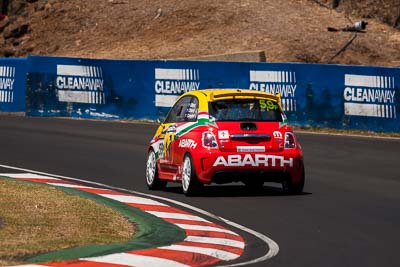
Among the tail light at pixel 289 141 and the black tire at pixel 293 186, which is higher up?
the tail light at pixel 289 141

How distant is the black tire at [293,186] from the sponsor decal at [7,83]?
852 inches

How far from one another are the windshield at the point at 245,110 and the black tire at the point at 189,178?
0.75m

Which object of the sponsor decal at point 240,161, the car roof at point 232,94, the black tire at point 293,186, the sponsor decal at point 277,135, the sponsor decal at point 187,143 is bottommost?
the black tire at point 293,186

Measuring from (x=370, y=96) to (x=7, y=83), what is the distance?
13.3 meters

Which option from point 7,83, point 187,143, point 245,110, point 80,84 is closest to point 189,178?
point 187,143

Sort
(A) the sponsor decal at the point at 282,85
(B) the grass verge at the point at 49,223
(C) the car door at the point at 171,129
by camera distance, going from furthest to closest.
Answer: (A) the sponsor decal at the point at 282,85
(C) the car door at the point at 171,129
(B) the grass verge at the point at 49,223

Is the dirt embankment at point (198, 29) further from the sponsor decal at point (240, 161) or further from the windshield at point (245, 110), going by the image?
the sponsor decal at point (240, 161)

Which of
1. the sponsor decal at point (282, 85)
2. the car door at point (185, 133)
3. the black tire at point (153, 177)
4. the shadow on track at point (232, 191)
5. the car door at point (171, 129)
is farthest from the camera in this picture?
the sponsor decal at point (282, 85)

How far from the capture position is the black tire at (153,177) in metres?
18.1

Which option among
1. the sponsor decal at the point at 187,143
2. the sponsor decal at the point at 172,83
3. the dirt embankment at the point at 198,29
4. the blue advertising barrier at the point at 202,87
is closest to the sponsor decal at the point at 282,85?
the blue advertising barrier at the point at 202,87

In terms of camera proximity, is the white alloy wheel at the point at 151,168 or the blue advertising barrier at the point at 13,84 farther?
the blue advertising barrier at the point at 13,84

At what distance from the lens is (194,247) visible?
38.6 feet

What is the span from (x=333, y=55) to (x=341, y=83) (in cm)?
1297

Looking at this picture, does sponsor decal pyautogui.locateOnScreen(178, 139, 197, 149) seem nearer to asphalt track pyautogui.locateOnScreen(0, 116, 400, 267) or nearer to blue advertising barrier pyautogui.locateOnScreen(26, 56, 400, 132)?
asphalt track pyautogui.locateOnScreen(0, 116, 400, 267)
